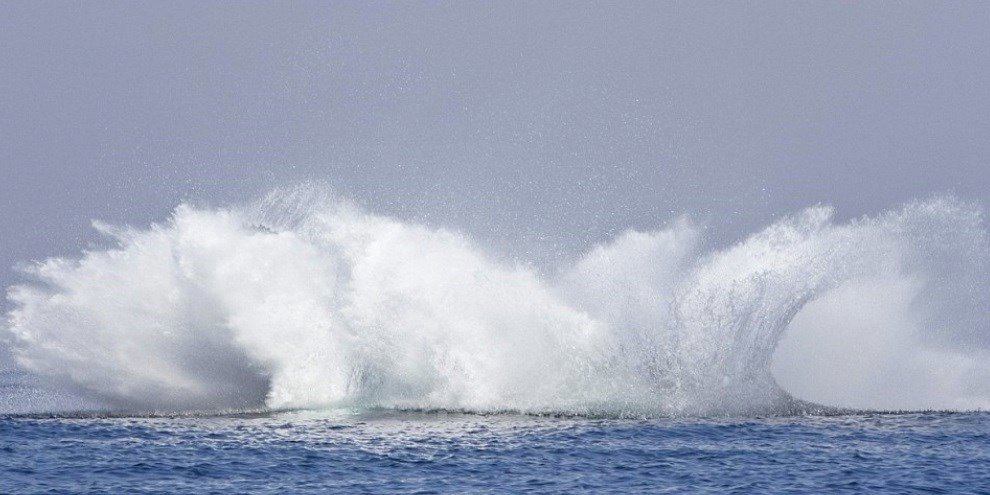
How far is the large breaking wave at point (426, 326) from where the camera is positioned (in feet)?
117

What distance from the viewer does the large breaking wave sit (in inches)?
1400

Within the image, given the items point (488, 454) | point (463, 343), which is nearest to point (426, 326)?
point (463, 343)

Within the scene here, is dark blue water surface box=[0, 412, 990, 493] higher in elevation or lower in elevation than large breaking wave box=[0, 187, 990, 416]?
lower

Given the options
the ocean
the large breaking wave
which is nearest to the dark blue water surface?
the ocean

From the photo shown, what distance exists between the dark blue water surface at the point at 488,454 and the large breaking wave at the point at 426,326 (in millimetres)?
2374

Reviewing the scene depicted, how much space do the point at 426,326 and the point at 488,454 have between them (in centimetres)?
1035

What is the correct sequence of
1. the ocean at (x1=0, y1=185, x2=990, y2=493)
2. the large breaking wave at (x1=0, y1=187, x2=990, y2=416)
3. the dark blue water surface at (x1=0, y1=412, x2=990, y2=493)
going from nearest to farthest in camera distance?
the dark blue water surface at (x1=0, y1=412, x2=990, y2=493) < the ocean at (x1=0, y1=185, x2=990, y2=493) < the large breaking wave at (x1=0, y1=187, x2=990, y2=416)

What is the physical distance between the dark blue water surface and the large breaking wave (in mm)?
2374

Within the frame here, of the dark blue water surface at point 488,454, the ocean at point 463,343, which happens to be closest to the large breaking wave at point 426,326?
the ocean at point 463,343

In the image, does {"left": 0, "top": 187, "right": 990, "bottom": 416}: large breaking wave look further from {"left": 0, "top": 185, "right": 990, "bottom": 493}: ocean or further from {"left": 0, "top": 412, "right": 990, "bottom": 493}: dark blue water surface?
{"left": 0, "top": 412, "right": 990, "bottom": 493}: dark blue water surface

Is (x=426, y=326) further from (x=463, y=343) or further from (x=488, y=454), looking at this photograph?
(x=488, y=454)

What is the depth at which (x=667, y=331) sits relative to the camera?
36.2m

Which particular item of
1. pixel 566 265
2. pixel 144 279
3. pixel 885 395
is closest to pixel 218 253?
pixel 144 279

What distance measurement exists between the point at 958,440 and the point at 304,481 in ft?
57.2
